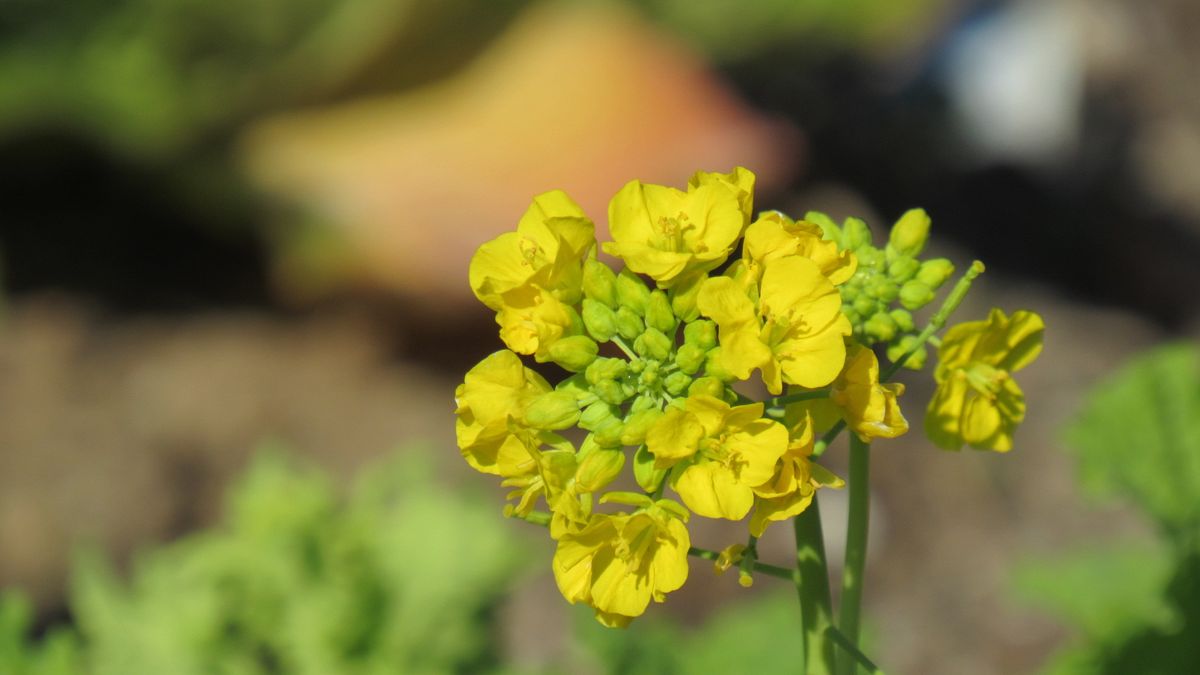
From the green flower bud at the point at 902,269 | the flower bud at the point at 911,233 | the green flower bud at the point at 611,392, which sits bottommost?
the green flower bud at the point at 611,392

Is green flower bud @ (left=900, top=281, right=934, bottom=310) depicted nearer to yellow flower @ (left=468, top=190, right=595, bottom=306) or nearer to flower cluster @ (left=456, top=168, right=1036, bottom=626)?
flower cluster @ (left=456, top=168, right=1036, bottom=626)

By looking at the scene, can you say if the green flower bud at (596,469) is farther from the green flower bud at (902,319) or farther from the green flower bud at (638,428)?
the green flower bud at (902,319)

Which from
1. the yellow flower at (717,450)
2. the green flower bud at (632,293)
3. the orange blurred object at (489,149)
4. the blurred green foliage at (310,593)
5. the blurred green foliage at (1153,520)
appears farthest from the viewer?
the orange blurred object at (489,149)

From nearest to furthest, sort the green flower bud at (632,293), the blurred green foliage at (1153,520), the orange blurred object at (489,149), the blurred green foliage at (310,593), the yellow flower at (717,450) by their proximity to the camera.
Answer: the yellow flower at (717,450)
the green flower bud at (632,293)
the blurred green foliage at (1153,520)
the blurred green foliage at (310,593)
the orange blurred object at (489,149)

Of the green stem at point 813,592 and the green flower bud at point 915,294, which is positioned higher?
the green flower bud at point 915,294

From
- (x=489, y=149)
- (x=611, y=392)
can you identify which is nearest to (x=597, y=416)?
(x=611, y=392)

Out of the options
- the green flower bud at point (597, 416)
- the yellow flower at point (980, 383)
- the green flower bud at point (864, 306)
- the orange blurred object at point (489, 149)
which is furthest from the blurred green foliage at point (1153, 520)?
the orange blurred object at point (489, 149)

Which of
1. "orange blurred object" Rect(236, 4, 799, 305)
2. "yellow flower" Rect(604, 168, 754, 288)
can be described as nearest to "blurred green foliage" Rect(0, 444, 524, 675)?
"yellow flower" Rect(604, 168, 754, 288)
